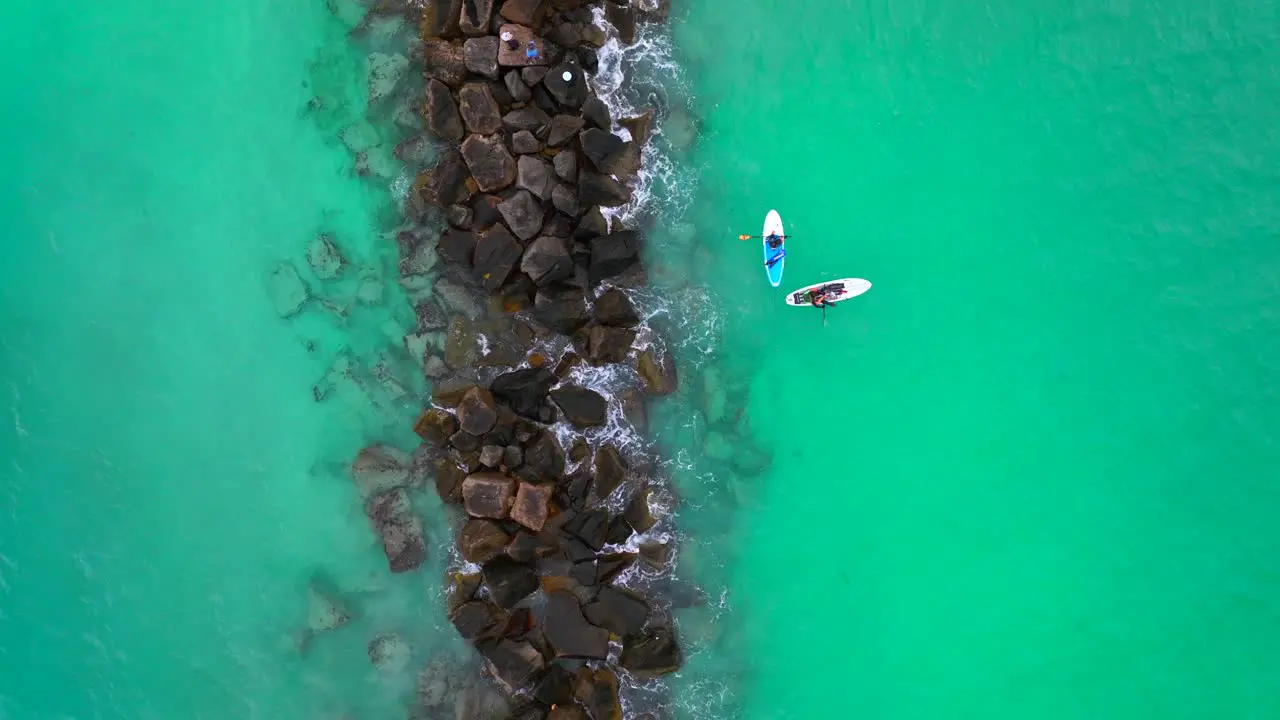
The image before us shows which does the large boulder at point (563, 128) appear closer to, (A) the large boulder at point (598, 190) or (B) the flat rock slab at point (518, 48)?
(A) the large boulder at point (598, 190)

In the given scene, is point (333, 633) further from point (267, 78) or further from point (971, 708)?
point (971, 708)

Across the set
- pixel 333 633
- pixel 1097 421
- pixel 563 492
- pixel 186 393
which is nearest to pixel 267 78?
pixel 186 393

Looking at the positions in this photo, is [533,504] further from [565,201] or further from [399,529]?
[565,201]

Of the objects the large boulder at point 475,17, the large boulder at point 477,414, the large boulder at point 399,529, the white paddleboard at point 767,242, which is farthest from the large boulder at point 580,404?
the large boulder at point 475,17

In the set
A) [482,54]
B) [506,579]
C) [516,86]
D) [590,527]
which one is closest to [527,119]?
[516,86]

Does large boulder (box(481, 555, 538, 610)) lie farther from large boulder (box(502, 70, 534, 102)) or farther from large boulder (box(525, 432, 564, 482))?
large boulder (box(502, 70, 534, 102))

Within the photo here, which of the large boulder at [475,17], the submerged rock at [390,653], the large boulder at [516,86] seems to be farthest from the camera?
the submerged rock at [390,653]

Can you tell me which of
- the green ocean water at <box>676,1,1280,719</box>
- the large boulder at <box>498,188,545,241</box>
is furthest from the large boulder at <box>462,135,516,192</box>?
the green ocean water at <box>676,1,1280,719</box>
